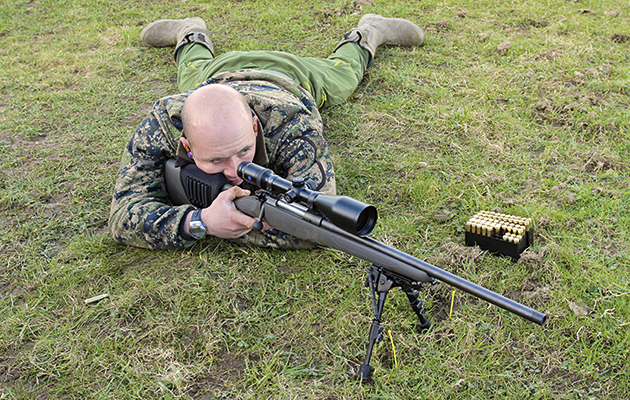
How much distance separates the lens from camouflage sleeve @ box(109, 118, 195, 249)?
12.8 feet

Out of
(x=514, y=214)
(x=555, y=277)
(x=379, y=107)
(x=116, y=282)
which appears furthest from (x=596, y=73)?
(x=116, y=282)

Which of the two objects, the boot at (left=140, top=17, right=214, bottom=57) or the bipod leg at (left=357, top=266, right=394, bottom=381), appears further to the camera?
the boot at (left=140, top=17, right=214, bottom=57)

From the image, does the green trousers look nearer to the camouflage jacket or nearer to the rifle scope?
the camouflage jacket

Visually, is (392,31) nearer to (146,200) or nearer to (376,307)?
(146,200)

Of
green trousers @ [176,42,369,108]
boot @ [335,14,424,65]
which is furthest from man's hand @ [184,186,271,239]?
boot @ [335,14,424,65]

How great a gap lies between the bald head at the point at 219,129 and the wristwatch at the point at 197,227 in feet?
1.36

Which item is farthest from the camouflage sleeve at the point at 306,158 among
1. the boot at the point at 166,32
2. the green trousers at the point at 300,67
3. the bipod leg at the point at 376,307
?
the boot at the point at 166,32

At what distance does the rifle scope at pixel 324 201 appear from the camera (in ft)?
8.28

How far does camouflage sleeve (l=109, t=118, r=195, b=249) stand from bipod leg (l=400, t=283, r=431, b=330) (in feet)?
6.29

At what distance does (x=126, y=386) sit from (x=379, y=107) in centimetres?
436

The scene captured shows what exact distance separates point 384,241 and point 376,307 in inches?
48.5

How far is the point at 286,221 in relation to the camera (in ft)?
10.2

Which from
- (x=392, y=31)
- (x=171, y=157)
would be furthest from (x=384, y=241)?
(x=392, y=31)

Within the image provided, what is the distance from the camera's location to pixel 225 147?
3.45 meters
